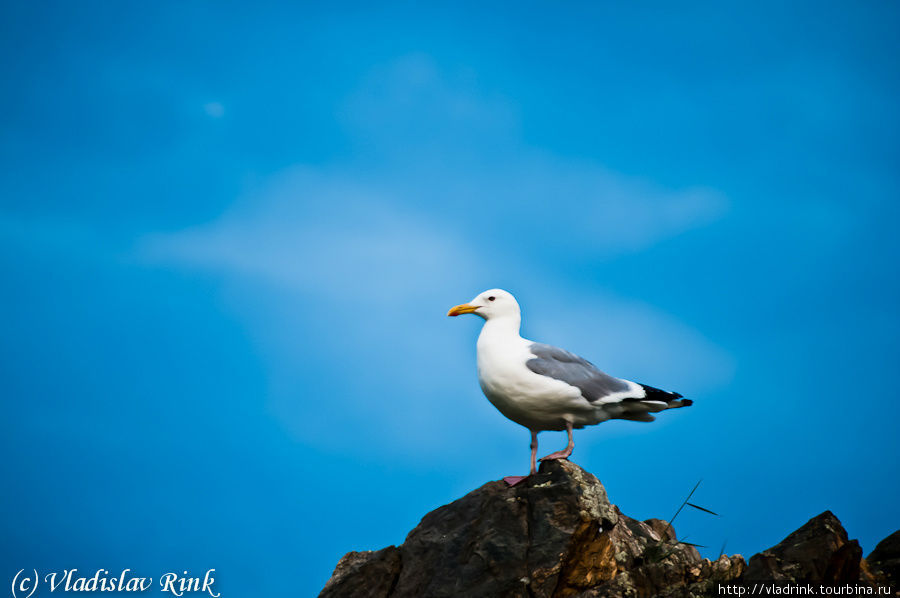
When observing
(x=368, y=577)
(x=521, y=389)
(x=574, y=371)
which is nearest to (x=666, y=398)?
(x=574, y=371)

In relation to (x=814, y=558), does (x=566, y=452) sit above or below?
above

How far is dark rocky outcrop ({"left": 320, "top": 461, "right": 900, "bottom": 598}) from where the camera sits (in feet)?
30.9

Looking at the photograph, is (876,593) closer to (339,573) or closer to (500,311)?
(500,311)

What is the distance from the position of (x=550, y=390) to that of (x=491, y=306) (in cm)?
178

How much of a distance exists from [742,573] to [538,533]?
2.62 m

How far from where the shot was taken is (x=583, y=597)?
29.7 feet

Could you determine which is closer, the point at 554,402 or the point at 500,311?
the point at 554,402

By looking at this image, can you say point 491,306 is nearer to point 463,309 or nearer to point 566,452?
point 463,309

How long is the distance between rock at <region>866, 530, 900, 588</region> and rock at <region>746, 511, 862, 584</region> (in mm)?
971

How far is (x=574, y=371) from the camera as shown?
11016mm

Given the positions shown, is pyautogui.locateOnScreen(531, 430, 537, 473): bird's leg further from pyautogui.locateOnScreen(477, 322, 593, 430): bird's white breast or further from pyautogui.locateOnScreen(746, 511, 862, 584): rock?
pyautogui.locateOnScreen(746, 511, 862, 584): rock

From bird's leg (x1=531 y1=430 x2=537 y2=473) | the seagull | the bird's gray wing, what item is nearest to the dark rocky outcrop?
bird's leg (x1=531 y1=430 x2=537 y2=473)

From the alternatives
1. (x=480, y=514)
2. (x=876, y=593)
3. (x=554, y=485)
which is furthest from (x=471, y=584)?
(x=876, y=593)

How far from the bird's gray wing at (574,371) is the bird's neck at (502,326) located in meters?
0.47
